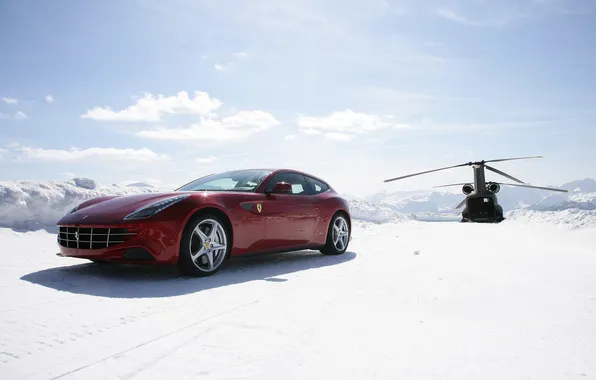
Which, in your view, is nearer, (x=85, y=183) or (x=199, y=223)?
(x=199, y=223)

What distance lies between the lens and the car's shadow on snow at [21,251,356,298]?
368 centimetres

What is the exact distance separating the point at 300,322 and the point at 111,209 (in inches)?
105

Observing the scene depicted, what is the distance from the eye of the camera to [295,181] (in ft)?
20.5

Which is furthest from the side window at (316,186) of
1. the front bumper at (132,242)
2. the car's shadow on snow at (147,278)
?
the front bumper at (132,242)

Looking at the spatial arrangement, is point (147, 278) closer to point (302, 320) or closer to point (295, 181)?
point (302, 320)

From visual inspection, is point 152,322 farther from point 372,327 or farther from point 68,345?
point 372,327

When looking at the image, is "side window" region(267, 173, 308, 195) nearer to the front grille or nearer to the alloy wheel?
Answer: the alloy wheel

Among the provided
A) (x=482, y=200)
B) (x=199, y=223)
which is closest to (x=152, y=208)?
(x=199, y=223)

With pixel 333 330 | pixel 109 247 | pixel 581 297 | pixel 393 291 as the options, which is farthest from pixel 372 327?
pixel 109 247

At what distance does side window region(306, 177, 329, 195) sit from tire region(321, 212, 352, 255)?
46cm

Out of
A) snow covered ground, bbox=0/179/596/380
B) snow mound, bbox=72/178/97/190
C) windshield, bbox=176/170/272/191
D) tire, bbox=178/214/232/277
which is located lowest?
snow covered ground, bbox=0/179/596/380

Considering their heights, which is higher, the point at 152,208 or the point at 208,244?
the point at 152,208

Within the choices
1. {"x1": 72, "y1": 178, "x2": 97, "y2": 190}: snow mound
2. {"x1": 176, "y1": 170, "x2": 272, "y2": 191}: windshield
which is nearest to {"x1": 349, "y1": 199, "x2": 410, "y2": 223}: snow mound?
{"x1": 72, "y1": 178, "x2": 97, "y2": 190}: snow mound

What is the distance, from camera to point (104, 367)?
196cm
